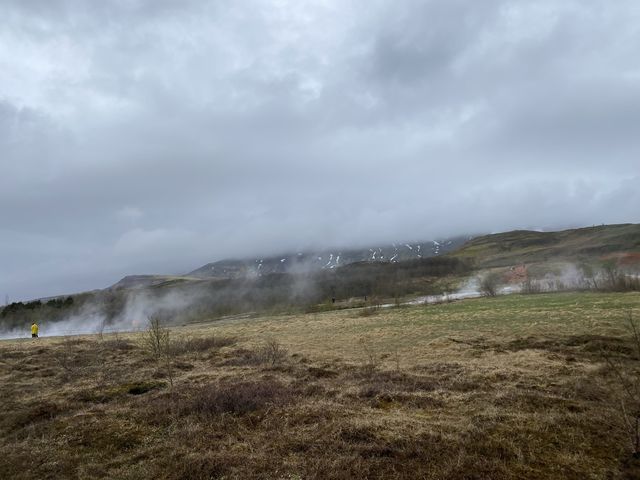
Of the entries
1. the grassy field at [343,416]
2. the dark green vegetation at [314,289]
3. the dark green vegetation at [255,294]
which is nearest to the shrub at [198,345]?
the grassy field at [343,416]

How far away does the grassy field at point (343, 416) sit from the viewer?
8852mm

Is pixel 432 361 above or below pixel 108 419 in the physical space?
below

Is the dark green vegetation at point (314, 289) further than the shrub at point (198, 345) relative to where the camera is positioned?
Yes

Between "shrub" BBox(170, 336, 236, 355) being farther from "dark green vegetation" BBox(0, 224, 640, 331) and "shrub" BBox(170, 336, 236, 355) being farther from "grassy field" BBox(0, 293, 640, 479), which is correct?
"dark green vegetation" BBox(0, 224, 640, 331)

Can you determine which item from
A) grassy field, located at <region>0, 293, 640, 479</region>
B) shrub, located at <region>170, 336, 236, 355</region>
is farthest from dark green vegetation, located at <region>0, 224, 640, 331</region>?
grassy field, located at <region>0, 293, 640, 479</region>

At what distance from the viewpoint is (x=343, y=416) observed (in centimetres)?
1184

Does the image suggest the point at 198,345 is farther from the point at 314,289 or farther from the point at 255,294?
the point at 255,294

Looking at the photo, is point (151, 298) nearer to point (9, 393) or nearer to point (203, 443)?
point (9, 393)

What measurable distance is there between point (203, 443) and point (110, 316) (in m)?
125

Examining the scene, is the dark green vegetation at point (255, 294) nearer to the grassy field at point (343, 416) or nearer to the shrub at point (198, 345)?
the shrub at point (198, 345)

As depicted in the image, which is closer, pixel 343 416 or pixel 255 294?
pixel 343 416

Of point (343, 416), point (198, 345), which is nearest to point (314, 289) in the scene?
point (198, 345)

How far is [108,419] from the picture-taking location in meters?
13.3

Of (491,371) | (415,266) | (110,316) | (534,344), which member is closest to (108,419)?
(491,371)
